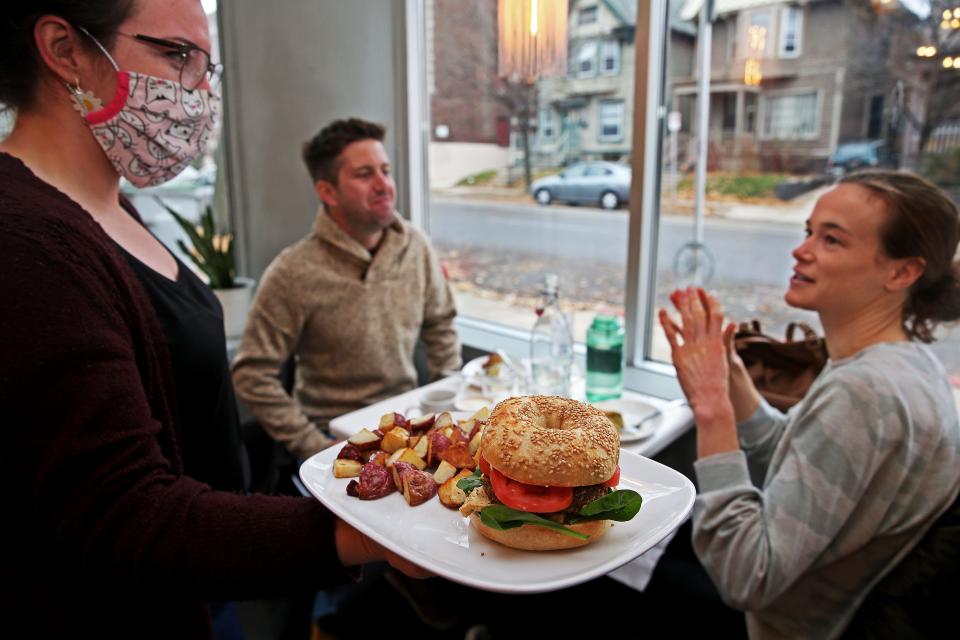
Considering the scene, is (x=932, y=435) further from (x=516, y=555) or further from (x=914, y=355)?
(x=516, y=555)

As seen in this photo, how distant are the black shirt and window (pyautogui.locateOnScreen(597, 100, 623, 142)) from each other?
1944 mm

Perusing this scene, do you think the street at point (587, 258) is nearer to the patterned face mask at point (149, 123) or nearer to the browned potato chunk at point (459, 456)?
the browned potato chunk at point (459, 456)

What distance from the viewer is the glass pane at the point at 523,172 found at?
269cm

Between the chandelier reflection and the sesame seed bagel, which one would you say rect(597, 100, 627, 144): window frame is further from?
the sesame seed bagel

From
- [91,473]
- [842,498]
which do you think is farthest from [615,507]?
[842,498]

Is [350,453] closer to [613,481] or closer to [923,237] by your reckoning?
[613,481]

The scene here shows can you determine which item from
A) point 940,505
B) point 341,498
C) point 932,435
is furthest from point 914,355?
point 341,498

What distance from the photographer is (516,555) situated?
29.8 inches

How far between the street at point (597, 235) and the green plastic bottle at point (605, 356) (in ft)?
2.19

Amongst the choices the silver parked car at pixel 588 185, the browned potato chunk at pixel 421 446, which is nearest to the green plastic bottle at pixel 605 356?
the silver parked car at pixel 588 185

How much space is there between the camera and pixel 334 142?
2402 millimetres

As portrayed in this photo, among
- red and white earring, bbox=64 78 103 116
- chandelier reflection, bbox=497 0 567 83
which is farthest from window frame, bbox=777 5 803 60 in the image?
red and white earring, bbox=64 78 103 116

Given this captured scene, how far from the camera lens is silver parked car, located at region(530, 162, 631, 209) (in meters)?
2.66

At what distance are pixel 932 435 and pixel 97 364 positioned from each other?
1.41 metres
